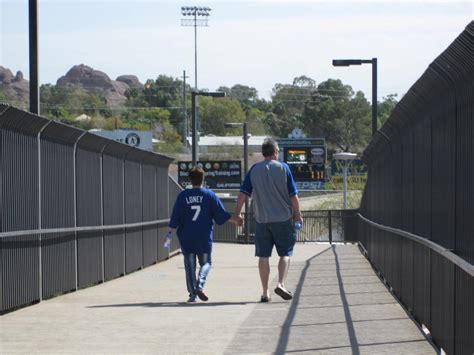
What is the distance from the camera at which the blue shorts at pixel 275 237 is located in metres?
13.4

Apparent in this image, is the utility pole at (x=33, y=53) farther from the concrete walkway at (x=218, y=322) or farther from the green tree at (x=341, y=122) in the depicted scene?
the green tree at (x=341, y=122)

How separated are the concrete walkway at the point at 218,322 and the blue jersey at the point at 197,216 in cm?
70

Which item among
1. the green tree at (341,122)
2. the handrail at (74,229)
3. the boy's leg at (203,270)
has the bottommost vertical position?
the boy's leg at (203,270)

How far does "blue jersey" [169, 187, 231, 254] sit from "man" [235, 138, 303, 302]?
0.54 m

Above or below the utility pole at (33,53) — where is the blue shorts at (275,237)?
below

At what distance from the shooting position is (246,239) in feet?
133

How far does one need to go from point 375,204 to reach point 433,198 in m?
10.7

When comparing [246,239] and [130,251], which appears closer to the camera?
[130,251]

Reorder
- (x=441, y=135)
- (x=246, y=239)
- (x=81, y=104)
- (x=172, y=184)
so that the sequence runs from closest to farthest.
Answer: (x=441, y=135)
(x=172, y=184)
(x=246, y=239)
(x=81, y=104)

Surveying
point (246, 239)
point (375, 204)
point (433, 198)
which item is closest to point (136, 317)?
point (433, 198)

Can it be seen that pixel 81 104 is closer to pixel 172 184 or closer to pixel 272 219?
pixel 172 184

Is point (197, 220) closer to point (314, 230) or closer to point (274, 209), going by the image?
point (274, 209)

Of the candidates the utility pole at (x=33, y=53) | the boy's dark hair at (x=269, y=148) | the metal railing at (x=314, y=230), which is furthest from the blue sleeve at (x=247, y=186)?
the metal railing at (x=314, y=230)

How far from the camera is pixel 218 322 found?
11.4 metres
